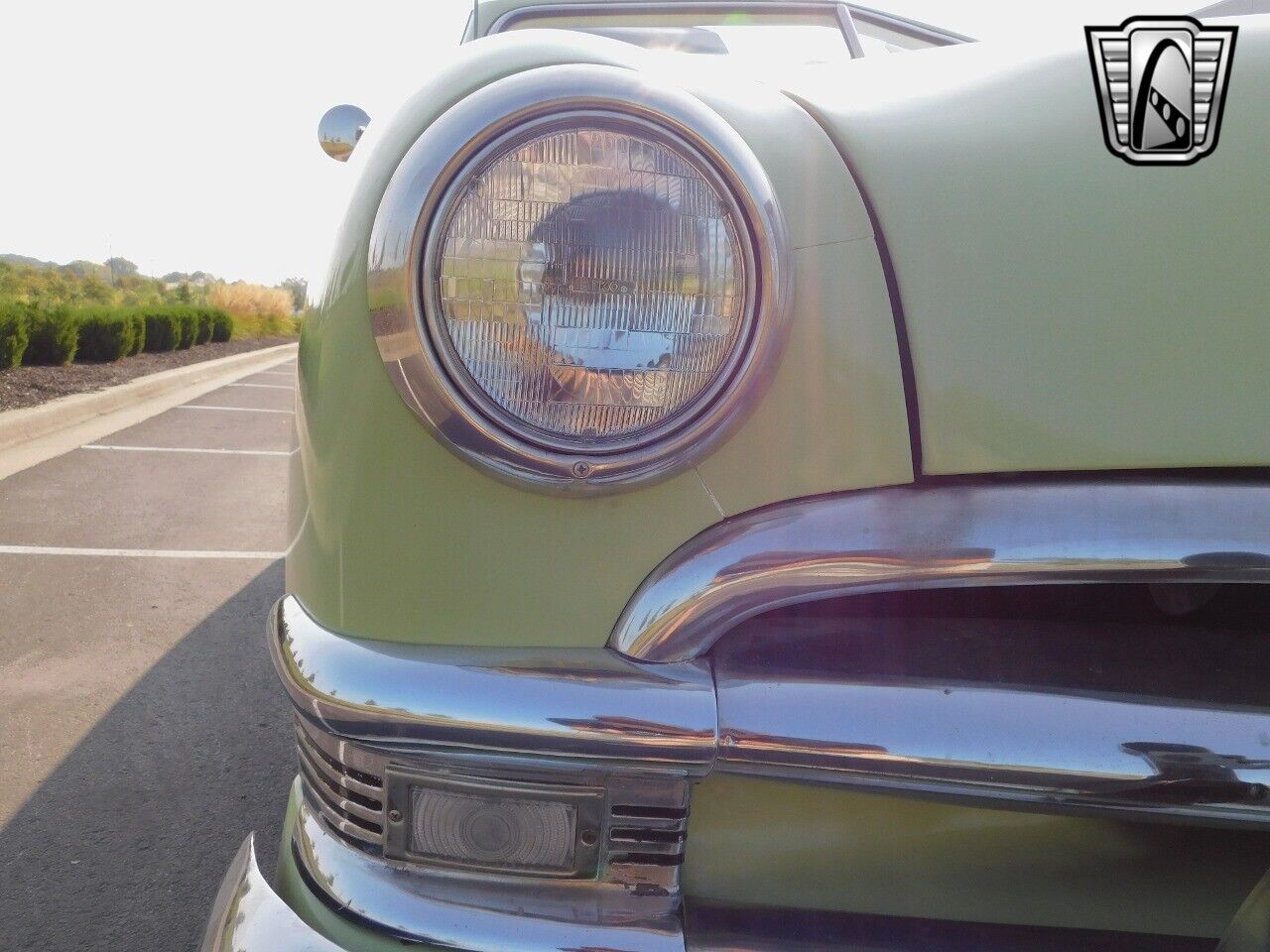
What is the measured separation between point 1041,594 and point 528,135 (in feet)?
2.43

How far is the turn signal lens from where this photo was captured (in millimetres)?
898

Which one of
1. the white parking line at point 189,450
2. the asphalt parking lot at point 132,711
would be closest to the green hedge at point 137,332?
the white parking line at point 189,450

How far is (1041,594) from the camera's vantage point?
109cm

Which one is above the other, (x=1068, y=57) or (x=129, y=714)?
(x=1068, y=57)

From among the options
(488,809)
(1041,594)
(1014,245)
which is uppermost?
(1014,245)

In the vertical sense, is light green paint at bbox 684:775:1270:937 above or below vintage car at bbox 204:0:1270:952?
below

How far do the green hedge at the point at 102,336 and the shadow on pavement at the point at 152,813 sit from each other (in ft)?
33.1

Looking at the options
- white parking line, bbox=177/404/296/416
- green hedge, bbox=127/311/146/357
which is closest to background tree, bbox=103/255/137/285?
green hedge, bbox=127/311/146/357

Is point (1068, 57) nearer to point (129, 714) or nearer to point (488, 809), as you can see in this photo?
point (488, 809)

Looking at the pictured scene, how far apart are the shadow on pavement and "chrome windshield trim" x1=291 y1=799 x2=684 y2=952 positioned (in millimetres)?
636

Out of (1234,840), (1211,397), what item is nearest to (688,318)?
(1211,397)

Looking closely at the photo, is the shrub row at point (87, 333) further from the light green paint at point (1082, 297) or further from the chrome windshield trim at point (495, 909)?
the light green paint at point (1082, 297)

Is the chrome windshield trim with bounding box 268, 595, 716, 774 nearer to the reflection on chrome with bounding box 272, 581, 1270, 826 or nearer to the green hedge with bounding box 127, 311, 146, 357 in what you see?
the reflection on chrome with bounding box 272, 581, 1270, 826

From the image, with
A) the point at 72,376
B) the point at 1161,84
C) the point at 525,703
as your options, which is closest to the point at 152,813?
the point at 525,703
